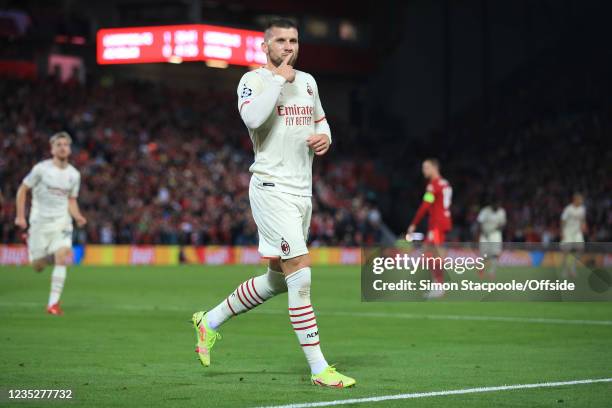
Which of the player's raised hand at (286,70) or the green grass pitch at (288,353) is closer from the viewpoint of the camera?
the green grass pitch at (288,353)

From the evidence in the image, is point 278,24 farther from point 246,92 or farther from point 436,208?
point 436,208

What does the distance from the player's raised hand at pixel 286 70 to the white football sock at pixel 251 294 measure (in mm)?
1561

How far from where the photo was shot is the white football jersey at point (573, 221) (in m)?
27.3

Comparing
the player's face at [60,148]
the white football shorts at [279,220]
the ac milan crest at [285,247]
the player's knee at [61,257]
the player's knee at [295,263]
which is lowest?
the player's knee at [61,257]

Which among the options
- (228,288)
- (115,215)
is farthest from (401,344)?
(115,215)

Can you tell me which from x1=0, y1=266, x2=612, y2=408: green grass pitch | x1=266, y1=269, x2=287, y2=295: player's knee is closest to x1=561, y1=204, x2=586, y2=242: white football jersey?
x1=0, y1=266, x2=612, y2=408: green grass pitch

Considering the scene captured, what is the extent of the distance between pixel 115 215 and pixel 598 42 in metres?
26.1

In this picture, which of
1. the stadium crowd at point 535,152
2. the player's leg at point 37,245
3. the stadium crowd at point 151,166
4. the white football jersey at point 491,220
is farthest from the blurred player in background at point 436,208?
the stadium crowd at point 535,152

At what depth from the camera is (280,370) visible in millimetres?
9367

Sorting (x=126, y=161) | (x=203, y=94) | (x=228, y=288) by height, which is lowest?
(x=228, y=288)

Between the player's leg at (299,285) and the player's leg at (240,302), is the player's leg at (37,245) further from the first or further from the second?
the player's leg at (299,285)

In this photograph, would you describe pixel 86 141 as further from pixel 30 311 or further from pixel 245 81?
pixel 245 81

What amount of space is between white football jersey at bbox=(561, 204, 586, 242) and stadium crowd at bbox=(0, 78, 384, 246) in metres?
15.1

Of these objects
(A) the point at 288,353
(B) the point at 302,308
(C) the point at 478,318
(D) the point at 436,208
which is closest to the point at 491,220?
(D) the point at 436,208
